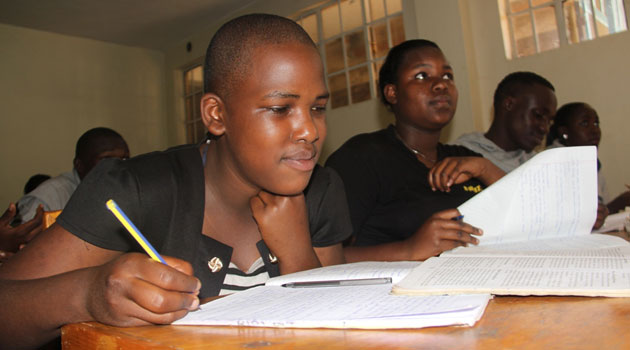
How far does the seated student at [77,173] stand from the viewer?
9.12 ft

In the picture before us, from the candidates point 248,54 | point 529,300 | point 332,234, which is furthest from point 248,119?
point 529,300

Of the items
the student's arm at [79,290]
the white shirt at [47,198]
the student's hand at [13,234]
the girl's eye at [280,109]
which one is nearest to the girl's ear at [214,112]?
the girl's eye at [280,109]

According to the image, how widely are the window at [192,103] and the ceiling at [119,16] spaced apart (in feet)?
1.95

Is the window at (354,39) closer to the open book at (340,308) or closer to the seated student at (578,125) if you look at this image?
the seated student at (578,125)

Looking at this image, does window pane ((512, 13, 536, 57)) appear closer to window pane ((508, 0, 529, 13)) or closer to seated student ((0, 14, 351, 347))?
window pane ((508, 0, 529, 13))

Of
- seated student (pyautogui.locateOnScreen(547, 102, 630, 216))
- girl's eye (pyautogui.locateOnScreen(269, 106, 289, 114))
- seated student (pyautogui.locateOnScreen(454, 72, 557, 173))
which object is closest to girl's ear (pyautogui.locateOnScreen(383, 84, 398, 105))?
seated student (pyautogui.locateOnScreen(454, 72, 557, 173))

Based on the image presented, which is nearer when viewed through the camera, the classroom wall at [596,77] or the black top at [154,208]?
the black top at [154,208]

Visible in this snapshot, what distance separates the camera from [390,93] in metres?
1.98

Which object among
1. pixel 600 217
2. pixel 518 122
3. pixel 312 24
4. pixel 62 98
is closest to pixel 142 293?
pixel 600 217

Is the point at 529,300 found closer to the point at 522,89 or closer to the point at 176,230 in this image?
the point at 176,230

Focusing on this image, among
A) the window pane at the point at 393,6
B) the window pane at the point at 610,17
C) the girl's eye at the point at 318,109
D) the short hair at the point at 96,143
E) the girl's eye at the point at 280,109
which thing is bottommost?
the girl's eye at the point at 280,109

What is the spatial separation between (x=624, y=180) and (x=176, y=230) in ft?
11.7

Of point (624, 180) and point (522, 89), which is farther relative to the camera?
point (624, 180)

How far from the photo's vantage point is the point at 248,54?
3.28 ft
